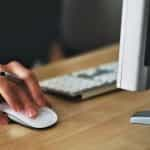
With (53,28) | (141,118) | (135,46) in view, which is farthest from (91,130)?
(53,28)

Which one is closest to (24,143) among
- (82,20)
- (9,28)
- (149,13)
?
(149,13)

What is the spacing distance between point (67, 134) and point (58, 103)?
0.68 ft

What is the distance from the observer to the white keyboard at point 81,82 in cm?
129

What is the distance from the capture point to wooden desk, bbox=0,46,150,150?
1.00m

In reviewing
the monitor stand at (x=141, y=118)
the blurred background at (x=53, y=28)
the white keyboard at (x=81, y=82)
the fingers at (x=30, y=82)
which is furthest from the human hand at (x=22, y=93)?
the blurred background at (x=53, y=28)

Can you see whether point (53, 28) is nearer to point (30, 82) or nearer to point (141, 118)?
point (30, 82)

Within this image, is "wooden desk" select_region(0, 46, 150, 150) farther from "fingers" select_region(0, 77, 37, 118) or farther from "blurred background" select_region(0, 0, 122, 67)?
"blurred background" select_region(0, 0, 122, 67)

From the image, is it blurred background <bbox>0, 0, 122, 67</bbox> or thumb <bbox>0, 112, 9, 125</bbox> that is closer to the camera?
thumb <bbox>0, 112, 9, 125</bbox>

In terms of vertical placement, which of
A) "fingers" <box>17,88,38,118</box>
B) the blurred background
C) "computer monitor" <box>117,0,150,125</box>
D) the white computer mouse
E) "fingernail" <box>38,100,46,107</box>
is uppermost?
"computer monitor" <box>117,0,150,125</box>

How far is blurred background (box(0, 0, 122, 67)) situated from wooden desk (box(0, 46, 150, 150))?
1041mm

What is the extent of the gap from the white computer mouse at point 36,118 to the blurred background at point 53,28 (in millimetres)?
1234

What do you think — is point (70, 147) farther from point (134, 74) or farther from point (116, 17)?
point (116, 17)

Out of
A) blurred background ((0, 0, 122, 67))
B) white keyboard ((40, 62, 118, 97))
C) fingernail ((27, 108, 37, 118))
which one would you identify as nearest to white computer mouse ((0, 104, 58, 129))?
fingernail ((27, 108, 37, 118))

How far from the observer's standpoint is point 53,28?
10.2ft
